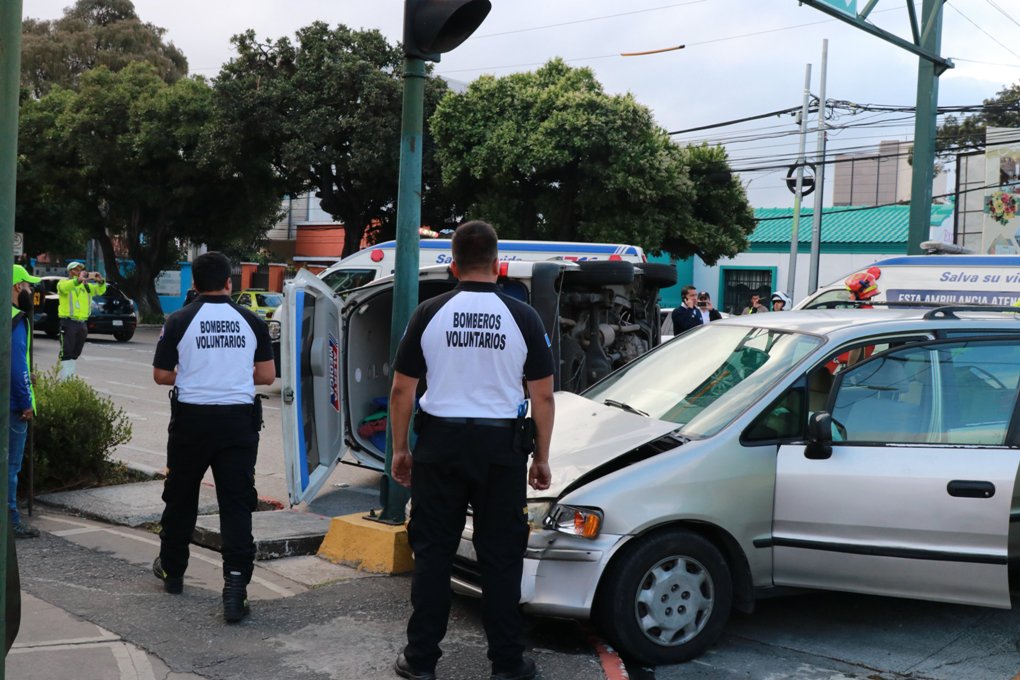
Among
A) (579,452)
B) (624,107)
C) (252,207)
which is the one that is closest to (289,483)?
(579,452)

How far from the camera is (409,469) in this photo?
4.33 metres

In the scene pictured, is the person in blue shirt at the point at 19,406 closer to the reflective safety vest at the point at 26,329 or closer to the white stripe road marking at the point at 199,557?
the reflective safety vest at the point at 26,329

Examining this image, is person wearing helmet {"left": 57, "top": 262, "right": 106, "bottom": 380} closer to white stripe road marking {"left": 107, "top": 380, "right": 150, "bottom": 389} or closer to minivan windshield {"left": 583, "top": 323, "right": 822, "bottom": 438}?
white stripe road marking {"left": 107, "top": 380, "right": 150, "bottom": 389}

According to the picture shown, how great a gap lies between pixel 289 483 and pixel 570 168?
20114mm

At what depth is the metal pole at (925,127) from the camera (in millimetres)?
11852

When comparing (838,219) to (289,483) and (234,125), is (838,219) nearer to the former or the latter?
(234,125)

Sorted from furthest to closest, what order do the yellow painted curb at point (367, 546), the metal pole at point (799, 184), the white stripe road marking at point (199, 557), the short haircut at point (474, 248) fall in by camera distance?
the metal pole at point (799, 184) → the yellow painted curb at point (367, 546) → the white stripe road marking at point (199, 557) → the short haircut at point (474, 248)

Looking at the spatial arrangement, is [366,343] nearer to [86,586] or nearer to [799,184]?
[86,586]

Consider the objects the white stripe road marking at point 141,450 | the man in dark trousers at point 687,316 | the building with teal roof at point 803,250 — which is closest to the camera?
the white stripe road marking at point 141,450

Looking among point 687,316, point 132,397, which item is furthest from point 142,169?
point 687,316

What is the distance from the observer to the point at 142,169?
33.7 metres

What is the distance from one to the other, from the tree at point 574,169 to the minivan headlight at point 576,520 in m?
21.0

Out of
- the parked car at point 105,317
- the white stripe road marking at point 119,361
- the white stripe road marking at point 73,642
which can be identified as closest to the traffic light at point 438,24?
the white stripe road marking at point 73,642

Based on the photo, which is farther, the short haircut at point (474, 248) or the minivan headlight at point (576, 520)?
the minivan headlight at point (576, 520)
